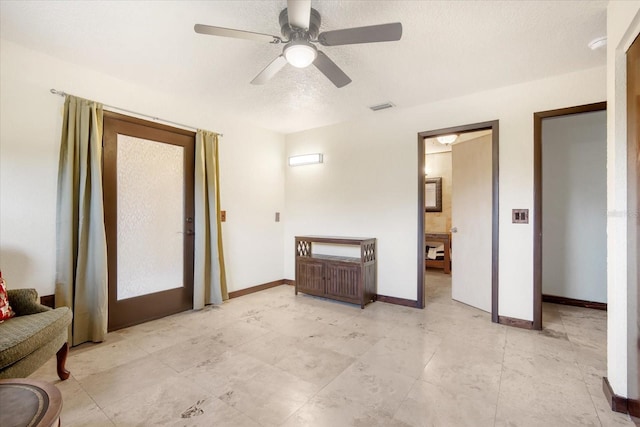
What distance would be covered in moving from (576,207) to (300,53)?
4061 millimetres

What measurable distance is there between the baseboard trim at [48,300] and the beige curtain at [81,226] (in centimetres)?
6

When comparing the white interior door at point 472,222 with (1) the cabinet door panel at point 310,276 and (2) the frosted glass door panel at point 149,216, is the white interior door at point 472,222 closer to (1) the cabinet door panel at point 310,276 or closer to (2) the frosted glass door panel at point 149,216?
(1) the cabinet door panel at point 310,276

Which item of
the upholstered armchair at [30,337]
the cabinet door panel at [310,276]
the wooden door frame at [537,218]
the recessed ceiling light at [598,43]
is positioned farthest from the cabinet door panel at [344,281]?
the recessed ceiling light at [598,43]

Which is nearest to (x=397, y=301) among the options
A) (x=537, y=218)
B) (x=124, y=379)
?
(x=537, y=218)

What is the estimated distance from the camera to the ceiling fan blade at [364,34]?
69.9 inches

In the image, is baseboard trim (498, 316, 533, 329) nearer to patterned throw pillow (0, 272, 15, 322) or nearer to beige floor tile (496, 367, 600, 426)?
beige floor tile (496, 367, 600, 426)

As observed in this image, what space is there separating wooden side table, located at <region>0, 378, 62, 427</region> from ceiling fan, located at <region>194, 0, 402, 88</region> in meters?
1.94

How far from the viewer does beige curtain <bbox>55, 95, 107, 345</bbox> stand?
2.63 m

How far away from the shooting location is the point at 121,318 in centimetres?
308

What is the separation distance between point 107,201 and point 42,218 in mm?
509

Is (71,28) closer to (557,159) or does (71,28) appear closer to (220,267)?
(220,267)

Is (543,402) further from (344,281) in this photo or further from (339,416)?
(344,281)

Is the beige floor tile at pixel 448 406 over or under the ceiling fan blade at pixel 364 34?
under

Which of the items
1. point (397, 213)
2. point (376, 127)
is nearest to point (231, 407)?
point (397, 213)
